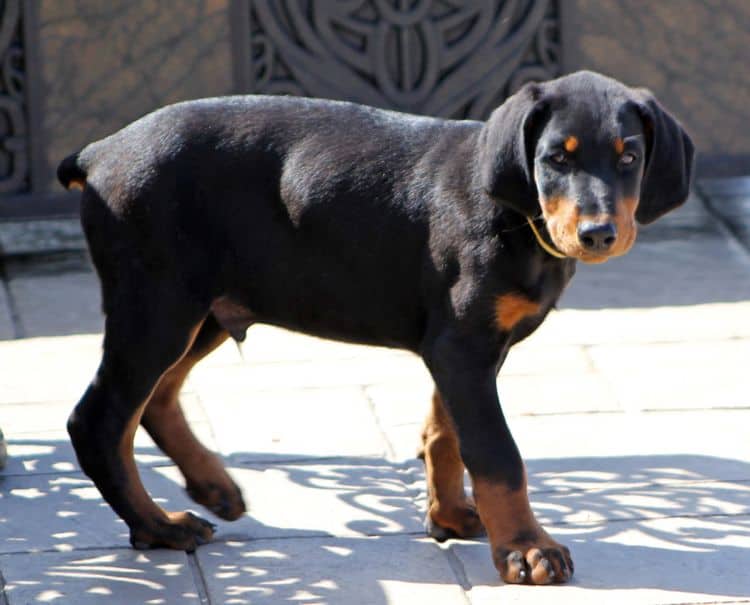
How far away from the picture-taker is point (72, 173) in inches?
204

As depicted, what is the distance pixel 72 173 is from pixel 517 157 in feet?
4.85

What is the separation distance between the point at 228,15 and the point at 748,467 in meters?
4.14

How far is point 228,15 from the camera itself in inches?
343

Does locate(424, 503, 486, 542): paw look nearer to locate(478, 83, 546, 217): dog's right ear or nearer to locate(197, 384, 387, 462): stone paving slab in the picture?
locate(197, 384, 387, 462): stone paving slab

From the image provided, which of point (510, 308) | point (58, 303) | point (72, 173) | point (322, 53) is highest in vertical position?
point (72, 173)

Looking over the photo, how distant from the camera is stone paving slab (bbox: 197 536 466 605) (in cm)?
483

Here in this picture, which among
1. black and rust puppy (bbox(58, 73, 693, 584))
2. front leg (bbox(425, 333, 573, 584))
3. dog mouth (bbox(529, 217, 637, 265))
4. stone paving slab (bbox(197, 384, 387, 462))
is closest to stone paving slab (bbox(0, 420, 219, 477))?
stone paving slab (bbox(197, 384, 387, 462))

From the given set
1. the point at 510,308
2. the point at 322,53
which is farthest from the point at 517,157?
the point at 322,53

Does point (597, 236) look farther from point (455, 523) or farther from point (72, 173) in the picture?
point (72, 173)

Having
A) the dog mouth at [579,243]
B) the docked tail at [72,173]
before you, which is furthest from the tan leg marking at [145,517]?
the dog mouth at [579,243]

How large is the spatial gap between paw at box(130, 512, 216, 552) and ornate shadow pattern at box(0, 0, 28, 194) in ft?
12.8

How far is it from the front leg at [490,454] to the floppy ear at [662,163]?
63 centimetres

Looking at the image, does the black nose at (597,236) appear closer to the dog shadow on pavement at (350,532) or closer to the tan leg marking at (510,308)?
the tan leg marking at (510,308)

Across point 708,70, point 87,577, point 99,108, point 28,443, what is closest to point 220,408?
point 28,443
